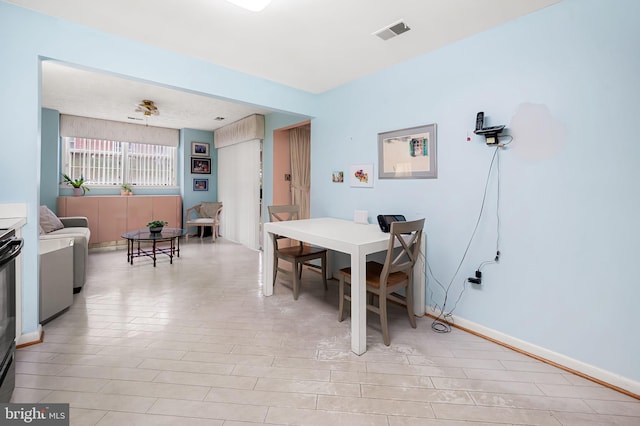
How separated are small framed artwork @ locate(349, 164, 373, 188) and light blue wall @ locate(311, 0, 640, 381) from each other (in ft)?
1.65

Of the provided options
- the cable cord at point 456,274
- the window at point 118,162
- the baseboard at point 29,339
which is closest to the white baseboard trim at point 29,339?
the baseboard at point 29,339

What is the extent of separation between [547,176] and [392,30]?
63.5 inches

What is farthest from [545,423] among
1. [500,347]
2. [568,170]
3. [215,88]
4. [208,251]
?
[208,251]

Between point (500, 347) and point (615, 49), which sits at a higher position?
point (615, 49)

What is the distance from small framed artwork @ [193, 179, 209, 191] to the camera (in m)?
6.89

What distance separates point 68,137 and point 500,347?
Result: 24.4 feet

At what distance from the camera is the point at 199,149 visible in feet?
22.6

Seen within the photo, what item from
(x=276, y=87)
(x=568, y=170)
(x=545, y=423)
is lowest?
(x=545, y=423)

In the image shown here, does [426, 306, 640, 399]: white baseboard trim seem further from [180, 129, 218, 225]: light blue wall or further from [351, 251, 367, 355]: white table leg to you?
[180, 129, 218, 225]: light blue wall

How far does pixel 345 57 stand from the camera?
→ 2.86 metres

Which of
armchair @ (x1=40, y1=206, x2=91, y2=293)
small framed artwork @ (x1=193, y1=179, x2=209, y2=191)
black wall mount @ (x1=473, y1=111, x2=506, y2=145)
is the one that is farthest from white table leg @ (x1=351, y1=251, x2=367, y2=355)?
small framed artwork @ (x1=193, y1=179, x2=209, y2=191)

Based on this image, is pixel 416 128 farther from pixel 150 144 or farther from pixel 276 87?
pixel 150 144

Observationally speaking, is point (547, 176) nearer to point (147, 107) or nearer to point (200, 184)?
point (147, 107)

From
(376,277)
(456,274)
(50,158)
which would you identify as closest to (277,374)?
(376,277)
